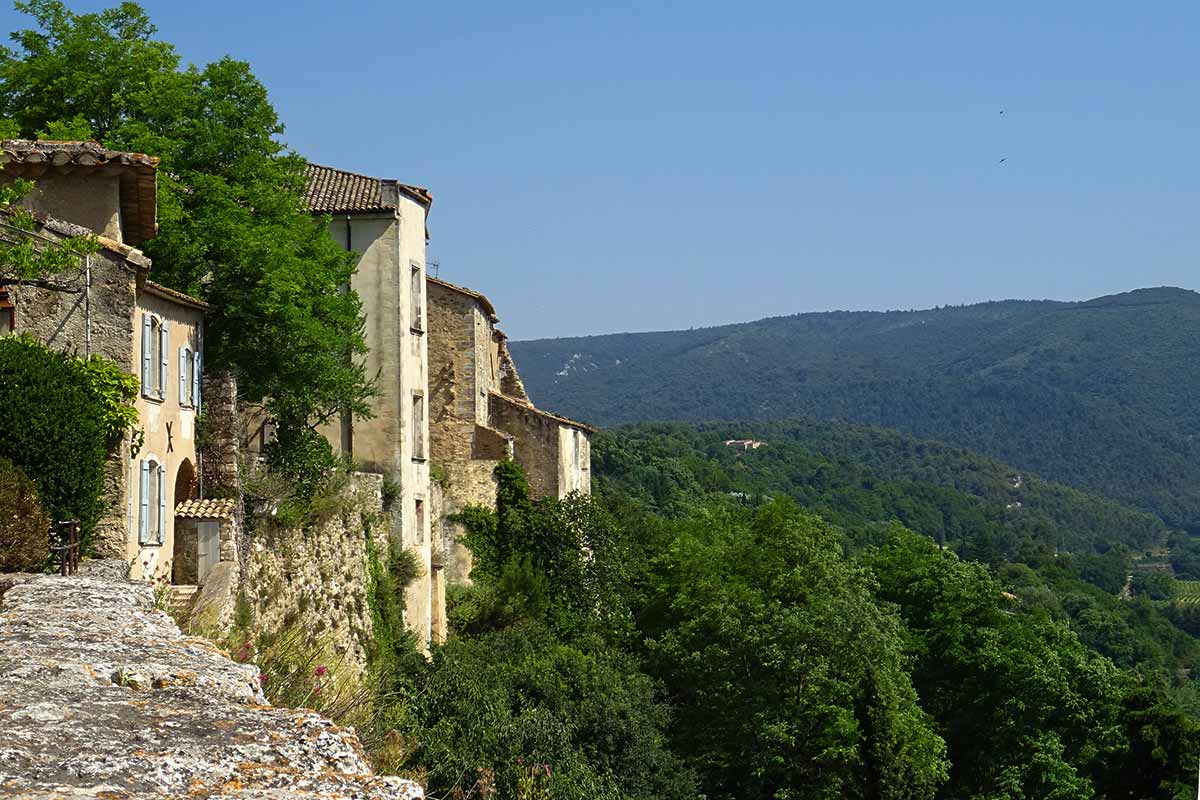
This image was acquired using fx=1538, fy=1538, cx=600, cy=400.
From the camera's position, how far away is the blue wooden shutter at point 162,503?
21438 millimetres

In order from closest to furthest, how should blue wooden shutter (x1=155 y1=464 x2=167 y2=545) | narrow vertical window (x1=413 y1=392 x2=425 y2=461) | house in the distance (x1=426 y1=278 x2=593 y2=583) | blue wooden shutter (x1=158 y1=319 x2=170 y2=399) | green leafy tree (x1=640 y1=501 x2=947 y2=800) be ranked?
blue wooden shutter (x1=155 y1=464 x2=167 y2=545) → blue wooden shutter (x1=158 y1=319 x2=170 y2=399) → narrow vertical window (x1=413 y1=392 x2=425 y2=461) → green leafy tree (x1=640 y1=501 x2=947 y2=800) → house in the distance (x1=426 y1=278 x2=593 y2=583)

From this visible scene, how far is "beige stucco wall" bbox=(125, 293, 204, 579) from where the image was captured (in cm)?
2025

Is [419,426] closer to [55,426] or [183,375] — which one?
[183,375]

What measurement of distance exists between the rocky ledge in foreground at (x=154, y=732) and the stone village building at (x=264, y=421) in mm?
12528

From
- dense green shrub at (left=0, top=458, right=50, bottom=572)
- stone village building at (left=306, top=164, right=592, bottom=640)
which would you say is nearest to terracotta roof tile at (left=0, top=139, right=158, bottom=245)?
dense green shrub at (left=0, top=458, right=50, bottom=572)

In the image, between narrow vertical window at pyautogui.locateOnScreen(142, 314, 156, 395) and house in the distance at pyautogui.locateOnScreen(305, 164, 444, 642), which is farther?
house in the distance at pyautogui.locateOnScreen(305, 164, 444, 642)

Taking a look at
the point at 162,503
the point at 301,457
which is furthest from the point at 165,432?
the point at 301,457

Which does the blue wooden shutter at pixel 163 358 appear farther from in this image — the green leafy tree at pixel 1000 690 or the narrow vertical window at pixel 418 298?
the green leafy tree at pixel 1000 690

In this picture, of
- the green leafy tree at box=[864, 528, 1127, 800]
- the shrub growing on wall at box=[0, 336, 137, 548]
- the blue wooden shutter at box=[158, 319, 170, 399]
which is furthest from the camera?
the green leafy tree at box=[864, 528, 1127, 800]

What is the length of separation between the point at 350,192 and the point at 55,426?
61.8 ft

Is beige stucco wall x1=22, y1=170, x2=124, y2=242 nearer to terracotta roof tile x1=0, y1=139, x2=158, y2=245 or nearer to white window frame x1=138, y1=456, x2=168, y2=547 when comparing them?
terracotta roof tile x1=0, y1=139, x2=158, y2=245

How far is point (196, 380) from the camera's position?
960 inches

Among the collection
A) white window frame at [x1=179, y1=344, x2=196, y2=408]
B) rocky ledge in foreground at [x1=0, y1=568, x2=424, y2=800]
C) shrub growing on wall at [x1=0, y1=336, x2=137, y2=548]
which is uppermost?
white window frame at [x1=179, y1=344, x2=196, y2=408]

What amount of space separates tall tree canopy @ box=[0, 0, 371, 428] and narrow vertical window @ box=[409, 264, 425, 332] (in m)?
5.38
